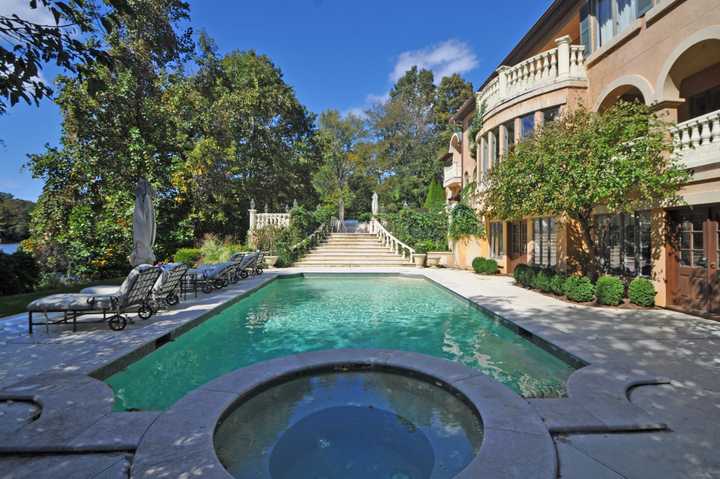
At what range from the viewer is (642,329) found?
7383 millimetres

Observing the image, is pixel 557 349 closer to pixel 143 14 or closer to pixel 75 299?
pixel 75 299

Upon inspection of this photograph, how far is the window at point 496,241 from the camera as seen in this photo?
17.9 m

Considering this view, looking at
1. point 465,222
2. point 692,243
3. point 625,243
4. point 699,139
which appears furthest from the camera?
point 465,222

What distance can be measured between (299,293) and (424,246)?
1073 centimetres

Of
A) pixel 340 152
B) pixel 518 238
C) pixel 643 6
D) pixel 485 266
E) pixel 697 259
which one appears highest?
pixel 340 152

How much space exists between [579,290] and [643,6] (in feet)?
27.0

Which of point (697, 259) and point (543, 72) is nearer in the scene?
point (697, 259)

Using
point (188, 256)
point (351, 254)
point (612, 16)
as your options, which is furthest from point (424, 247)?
point (612, 16)

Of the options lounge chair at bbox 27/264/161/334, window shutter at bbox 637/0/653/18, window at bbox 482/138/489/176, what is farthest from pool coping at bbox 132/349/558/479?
window at bbox 482/138/489/176

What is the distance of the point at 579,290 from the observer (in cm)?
1025

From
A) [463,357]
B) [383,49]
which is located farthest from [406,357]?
[383,49]

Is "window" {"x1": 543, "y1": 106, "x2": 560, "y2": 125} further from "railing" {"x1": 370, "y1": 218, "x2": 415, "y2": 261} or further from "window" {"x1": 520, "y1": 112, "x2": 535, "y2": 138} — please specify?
"railing" {"x1": 370, "y1": 218, "x2": 415, "y2": 261}

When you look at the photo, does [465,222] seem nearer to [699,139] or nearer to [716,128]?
[699,139]

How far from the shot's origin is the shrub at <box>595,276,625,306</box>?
9641 millimetres
